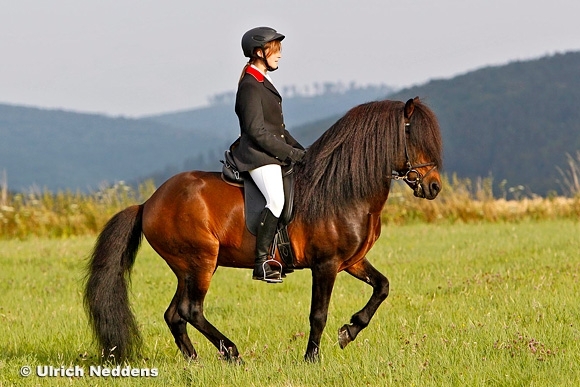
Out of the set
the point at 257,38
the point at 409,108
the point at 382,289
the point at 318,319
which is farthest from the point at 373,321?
the point at 257,38

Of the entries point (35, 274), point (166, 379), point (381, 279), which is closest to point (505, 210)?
point (35, 274)

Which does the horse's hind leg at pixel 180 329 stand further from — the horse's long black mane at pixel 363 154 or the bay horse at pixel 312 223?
the horse's long black mane at pixel 363 154

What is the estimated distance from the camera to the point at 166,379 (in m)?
6.66

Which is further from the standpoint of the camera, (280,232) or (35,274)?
(35,274)

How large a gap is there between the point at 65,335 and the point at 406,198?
1334 cm

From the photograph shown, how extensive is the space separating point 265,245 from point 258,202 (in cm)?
40

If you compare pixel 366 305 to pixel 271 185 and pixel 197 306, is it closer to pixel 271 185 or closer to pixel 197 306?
pixel 271 185

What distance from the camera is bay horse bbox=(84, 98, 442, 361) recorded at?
7.22 meters

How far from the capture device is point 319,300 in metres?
7.26

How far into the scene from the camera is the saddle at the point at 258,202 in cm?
732

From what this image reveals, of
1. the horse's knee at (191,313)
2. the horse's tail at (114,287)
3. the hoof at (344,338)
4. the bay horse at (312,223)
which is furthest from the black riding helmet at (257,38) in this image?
the hoof at (344,338)

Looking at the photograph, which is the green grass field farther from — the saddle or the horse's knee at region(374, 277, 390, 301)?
the saddle

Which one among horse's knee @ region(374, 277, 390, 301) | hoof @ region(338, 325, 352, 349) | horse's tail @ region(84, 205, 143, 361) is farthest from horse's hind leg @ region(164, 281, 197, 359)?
horse's knee @ region(374, 277, 390, 301)

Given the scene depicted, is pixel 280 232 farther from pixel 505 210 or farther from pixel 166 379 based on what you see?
pixel 505 210
